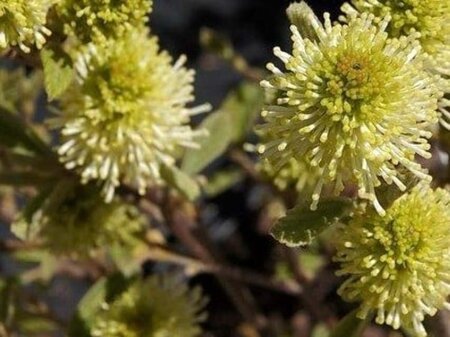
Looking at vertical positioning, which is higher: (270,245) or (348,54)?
(348,54)

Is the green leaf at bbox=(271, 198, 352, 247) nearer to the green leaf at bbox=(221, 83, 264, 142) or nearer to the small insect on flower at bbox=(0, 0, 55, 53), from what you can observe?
the small insect on flower at bbox=(0, 0, 55, 53)

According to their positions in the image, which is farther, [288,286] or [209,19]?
Answer: [209,19]

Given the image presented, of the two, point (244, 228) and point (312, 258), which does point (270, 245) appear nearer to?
point (244, 228)

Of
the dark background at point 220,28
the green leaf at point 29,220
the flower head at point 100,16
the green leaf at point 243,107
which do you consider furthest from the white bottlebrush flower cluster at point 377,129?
the dark background at point 220,28

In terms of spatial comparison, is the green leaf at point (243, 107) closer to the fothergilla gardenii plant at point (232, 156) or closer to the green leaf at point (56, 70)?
the fothergilla gardenii plant at point (232, 156)

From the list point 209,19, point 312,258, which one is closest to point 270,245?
point 312,258

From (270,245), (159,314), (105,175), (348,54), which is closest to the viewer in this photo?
A: (348,54)
